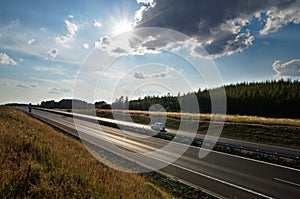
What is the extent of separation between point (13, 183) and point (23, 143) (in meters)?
4.00

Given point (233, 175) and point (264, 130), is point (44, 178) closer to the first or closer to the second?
point (233, 175)

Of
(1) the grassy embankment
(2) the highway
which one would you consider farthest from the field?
(1) the grassy embankment

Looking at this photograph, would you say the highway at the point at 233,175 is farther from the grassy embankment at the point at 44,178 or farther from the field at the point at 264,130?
the field at the point at 264,130

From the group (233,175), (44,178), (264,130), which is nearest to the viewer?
(44,178)

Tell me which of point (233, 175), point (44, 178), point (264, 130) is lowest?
point (233, 175)

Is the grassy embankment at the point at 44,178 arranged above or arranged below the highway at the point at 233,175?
above

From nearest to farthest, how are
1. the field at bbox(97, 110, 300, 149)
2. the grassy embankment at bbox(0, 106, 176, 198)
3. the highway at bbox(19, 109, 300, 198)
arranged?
the grassy embankment at bbox(0, 106, 176, 198), the highway at bbox(19, 109, 300, 198), the field at bbox(97, 110, 300, 149)

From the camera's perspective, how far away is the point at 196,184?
13.3m

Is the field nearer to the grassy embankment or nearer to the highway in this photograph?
the highway

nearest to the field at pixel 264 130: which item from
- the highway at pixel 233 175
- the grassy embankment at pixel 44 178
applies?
the highway at pixel 233 175

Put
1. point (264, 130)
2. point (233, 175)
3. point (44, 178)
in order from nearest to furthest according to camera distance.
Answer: point (44, 178), point (233, 175), point (264, 130)

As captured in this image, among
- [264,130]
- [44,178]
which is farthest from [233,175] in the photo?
[264,130]

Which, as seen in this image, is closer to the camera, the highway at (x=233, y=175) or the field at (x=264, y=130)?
the highway at (x=233, y=175)

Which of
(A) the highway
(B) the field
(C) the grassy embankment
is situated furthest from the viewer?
(B) the field
